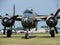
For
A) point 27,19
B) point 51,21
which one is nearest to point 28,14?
point 27,19

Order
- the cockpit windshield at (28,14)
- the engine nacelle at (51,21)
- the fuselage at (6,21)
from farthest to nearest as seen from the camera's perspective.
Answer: the fuselage at (6,21)
the engine nacelle at (51,21)
the cockpit windshield at (28,14)

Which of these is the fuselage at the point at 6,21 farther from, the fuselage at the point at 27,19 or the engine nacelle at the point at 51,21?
the engine nacelle at the point at 51,21

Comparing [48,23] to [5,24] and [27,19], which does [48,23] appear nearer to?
[27,19]

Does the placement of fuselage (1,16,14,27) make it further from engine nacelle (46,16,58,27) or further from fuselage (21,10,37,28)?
engine nacelle (46,16,58,27)

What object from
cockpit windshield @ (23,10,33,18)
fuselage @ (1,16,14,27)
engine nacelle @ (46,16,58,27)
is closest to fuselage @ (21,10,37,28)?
cockpit windshield @ (23,10,33,18)

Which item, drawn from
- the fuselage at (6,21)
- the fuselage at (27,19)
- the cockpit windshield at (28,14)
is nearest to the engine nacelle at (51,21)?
the fuselage at (27,19)

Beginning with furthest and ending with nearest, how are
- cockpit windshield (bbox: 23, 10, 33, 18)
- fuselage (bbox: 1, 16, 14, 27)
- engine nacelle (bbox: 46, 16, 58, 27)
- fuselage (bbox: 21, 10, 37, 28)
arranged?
fuselage (bbox: 1, 16, 14, 27), engine nacelle (bbox: 46, 16, 58, 27), cockpit windshield (bbox: 23, 10, 33, 18), fuselage (bbox: 21, 10, 37, 28)

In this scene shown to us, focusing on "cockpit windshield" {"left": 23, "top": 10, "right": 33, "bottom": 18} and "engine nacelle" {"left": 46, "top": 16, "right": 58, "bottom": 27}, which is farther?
"engine nacelle" {"left": 46, "top": 16, "right": 58, "bottom": 27}

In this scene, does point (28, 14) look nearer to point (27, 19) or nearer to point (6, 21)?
point (27, 19)

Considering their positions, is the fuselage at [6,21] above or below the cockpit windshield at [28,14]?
below

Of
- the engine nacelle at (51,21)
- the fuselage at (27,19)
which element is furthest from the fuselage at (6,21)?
the engine nacelle at (51,21)

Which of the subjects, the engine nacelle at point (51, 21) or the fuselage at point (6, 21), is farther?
the fuselage at point (6, 21)

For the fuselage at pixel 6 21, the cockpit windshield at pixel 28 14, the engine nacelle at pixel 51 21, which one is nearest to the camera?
the cockpit windshield at pixel 28 14

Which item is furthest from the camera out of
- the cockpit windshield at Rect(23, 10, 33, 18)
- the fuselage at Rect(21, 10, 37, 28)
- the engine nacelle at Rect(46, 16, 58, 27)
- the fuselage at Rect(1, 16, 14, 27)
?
the fuselage at Rect(1, 16, 14, 27)
